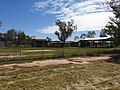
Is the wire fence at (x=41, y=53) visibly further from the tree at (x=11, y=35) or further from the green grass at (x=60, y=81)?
the tree at (x=11, y=35)

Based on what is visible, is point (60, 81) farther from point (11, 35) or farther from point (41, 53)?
point (11, 35)

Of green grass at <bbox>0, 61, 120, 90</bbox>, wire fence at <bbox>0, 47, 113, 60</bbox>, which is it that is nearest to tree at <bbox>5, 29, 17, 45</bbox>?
wire fence at <bbox>0, 47, 113, 60</bbox>

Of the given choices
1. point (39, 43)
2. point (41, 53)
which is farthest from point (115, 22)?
point (39, 43)

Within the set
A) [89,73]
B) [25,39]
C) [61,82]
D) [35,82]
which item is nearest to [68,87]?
[61,82]

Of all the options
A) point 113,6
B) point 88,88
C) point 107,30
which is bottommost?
point 88,88

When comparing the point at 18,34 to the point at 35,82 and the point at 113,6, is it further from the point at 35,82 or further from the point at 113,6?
the point at 35,82

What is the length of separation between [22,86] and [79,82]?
3.70 meters

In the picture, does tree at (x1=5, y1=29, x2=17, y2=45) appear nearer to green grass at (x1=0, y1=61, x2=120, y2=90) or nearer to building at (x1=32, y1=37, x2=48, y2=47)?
building at (x1=32, y1=37, x2=48, y2=47)

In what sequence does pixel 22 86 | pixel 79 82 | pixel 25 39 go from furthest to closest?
pixel 25 39 → pixel 79 82 → pixel 22 86

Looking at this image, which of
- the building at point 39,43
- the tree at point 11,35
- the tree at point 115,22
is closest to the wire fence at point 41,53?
the tree at point 115,22

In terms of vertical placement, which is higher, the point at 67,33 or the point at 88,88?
the point at 67,33

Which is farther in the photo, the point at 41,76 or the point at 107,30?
the point at 107,30

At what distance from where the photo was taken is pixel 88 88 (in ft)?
46.1

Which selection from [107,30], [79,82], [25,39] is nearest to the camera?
[79,82]
